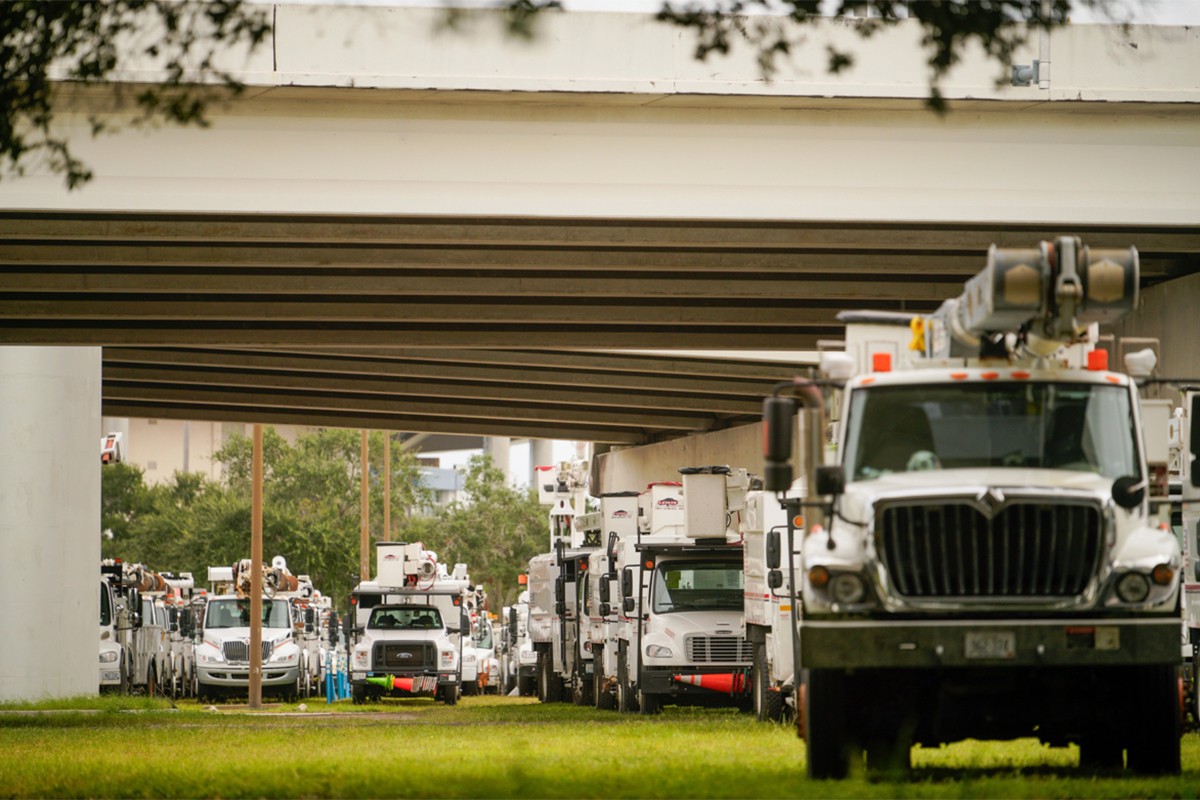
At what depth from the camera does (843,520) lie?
39.5ft

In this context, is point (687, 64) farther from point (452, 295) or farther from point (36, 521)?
point (36, 521)

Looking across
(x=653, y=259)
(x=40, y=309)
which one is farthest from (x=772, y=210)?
(x=40, y=309)

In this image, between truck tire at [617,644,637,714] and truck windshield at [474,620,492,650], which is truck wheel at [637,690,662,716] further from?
truck windshield at [474,620,492,650]

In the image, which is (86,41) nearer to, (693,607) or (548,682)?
(693,607)

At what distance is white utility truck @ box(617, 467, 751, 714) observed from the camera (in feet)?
88.8

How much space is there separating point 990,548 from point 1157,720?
5.27 ft

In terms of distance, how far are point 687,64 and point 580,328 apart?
12.5 metres

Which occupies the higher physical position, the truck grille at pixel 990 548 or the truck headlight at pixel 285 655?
the truck grille at pixel 990 548

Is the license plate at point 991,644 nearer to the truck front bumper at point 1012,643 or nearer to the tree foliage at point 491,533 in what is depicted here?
the truck front bumper at point 1012,643

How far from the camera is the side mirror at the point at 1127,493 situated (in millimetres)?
11805

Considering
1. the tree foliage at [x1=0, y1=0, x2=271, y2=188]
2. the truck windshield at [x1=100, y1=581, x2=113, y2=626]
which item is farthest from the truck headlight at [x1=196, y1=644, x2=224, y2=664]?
the tree foliage at [x1=0, y1=0, x2=271, y2=188]

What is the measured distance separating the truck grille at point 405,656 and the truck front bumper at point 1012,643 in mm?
30278

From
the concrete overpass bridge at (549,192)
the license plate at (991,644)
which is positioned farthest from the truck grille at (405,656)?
the license plate at (991,644)

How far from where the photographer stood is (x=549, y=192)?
2294 cm
